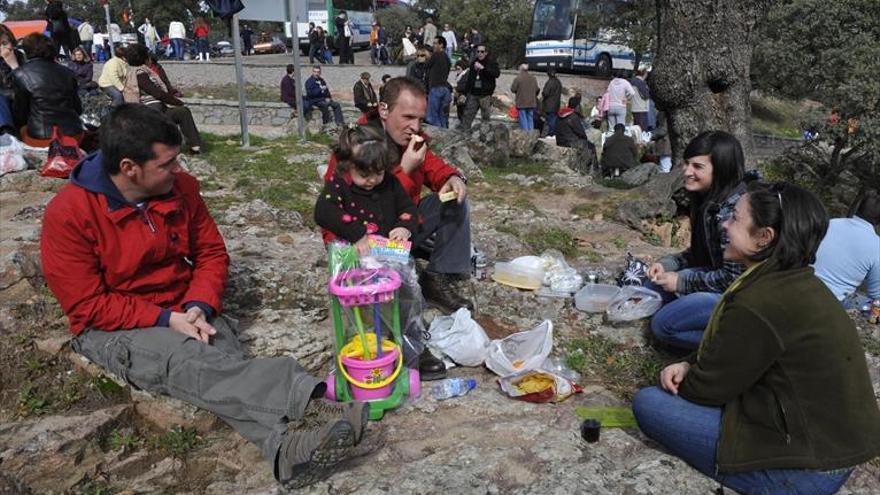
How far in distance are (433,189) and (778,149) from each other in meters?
16.2

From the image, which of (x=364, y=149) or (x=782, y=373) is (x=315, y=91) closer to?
(x=364, y=149)

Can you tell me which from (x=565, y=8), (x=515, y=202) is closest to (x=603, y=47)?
(x=565, y=8)

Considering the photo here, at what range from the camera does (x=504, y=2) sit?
3244cm

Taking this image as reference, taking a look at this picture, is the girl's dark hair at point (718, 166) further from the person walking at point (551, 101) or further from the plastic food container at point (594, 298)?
the person walking at point (551, 101)

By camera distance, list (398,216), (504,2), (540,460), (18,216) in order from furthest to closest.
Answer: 1. (504,2)
2. (18,216)
3. (398,216)
4. (540,460)

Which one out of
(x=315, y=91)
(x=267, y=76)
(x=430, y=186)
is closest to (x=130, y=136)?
(x=430, y=186)

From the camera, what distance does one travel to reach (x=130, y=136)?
8.40 ft

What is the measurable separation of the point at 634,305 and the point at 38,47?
666cm

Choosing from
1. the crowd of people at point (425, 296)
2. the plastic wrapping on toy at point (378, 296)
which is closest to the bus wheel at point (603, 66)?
the crowd of people at point (425, 296)

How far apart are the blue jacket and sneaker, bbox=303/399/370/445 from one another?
482 inches

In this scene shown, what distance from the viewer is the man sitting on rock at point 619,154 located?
36.7 ft

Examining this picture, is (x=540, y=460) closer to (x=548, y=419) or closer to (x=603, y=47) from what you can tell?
(x=548, y=419)

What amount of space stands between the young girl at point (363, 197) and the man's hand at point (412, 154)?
27 cm

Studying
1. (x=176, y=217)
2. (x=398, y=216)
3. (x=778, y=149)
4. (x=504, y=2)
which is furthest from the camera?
(x=504, y=2)
